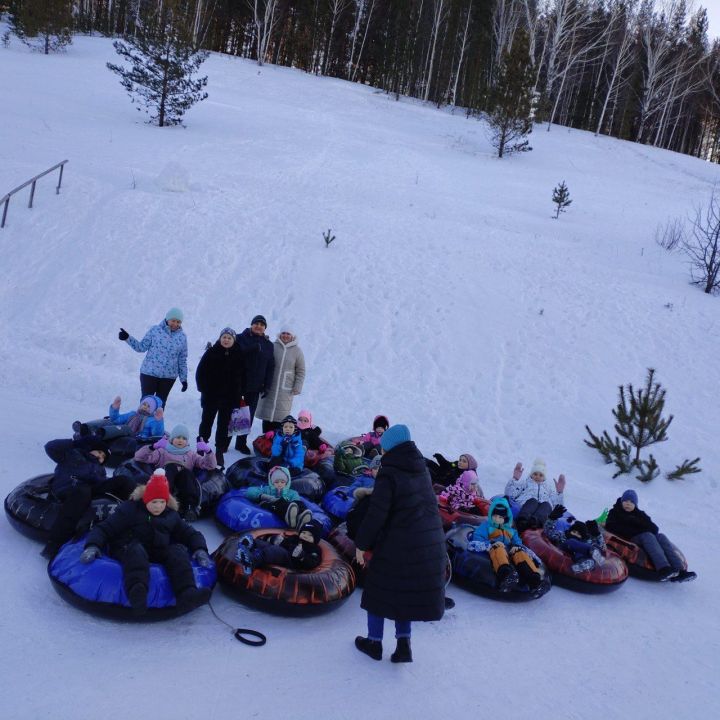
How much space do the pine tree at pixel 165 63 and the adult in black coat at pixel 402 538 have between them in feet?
75.7

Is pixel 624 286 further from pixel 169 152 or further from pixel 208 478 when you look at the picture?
pixel 169 152

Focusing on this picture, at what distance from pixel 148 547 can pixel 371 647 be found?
71.6 inches

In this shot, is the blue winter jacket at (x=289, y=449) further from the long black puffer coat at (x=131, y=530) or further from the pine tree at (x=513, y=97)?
the pine tree at (x=513, y=97)

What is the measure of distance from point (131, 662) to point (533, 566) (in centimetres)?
354

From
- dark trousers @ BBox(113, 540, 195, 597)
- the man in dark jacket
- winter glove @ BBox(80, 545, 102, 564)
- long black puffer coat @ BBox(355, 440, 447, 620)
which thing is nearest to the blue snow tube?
the man in dark jacket

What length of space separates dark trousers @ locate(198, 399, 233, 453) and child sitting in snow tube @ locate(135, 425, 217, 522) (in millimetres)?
941

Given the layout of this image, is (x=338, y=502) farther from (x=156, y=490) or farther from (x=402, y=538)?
(x=402, y=538)

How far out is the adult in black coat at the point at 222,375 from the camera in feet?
24.8

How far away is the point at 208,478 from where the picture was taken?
6.54 m

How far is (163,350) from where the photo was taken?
790cm

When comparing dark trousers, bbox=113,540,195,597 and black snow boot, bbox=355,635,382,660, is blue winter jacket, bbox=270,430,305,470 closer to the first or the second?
dark trousers, bbox=113,540,195,597

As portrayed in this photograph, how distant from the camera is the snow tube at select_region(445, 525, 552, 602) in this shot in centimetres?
569

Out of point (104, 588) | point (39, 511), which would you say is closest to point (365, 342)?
point (39, 511)

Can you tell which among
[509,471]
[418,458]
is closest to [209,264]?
[509,471]
